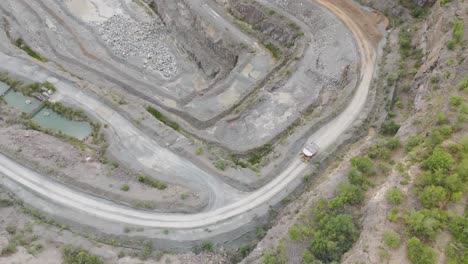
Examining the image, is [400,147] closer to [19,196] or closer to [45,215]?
[45,215]

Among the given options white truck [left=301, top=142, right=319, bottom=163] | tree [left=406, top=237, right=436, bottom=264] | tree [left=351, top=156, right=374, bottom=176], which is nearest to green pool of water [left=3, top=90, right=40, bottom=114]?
white truck [left=301, top=142, right=319, bottom=163]

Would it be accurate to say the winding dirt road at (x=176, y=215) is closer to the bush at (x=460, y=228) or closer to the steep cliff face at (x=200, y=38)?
the bush at (x=460, y=228)

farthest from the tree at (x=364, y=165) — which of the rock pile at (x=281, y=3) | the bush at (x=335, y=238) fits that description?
the rock pile at (x=281, y=3)

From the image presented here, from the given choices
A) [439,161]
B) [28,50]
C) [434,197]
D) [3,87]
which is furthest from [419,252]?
[28,50]

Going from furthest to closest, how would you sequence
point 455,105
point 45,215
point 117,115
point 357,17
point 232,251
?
1. point 357,17
2. point 117,115
3. point 45,215
4. point 232,251
5. point 455,105

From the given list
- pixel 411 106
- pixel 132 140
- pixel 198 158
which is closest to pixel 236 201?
pixel 198 158

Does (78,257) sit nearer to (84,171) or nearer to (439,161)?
(84,171)
